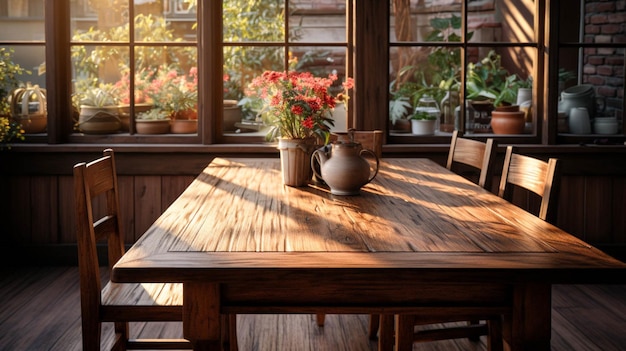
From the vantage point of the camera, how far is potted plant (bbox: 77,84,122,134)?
16.5 feet

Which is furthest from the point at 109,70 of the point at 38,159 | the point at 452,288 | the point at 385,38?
the point at 452,288

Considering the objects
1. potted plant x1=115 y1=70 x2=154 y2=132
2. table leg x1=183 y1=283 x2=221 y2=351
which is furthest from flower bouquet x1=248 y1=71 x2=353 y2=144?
potted plant x1=115 y1=70 x2=154 y2=132

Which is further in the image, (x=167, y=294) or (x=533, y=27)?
(x=533, y=27)

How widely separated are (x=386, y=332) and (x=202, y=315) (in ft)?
3.98

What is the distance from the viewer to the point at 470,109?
513cm

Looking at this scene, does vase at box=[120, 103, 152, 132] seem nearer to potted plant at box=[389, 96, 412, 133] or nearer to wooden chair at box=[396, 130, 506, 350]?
potted plant at box=[389, 96, 412, 133]

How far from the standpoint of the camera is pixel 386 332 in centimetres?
298

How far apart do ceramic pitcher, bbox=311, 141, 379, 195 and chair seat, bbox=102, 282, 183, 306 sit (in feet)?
2.18

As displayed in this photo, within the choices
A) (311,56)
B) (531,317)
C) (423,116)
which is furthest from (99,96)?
(531,317)

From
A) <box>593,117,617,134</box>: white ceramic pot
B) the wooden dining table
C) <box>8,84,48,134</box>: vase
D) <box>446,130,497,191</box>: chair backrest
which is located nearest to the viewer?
the wooden dining table

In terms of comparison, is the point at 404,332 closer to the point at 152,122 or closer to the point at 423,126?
the point at 423,126

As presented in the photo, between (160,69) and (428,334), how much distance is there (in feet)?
9.01

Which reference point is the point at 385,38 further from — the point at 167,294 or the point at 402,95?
the point at 167,294

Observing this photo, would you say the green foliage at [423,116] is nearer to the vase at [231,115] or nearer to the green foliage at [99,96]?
the vase at [231,115]
